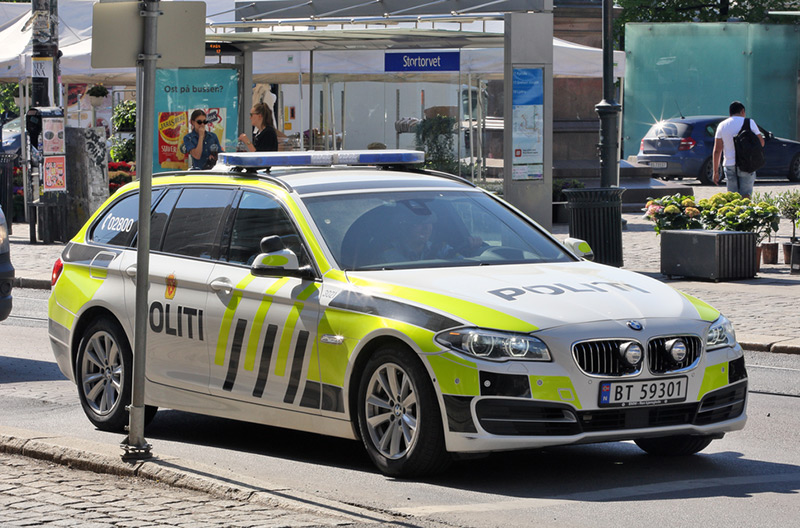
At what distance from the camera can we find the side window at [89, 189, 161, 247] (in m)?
8.43

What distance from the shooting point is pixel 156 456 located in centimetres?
672

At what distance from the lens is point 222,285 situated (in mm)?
7453

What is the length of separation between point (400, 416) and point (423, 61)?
14797mm

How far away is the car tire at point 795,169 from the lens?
118 ft

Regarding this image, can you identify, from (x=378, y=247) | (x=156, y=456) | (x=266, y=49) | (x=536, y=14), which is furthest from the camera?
(x=266, y=49)

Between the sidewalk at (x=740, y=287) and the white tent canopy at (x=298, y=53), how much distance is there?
2.86m

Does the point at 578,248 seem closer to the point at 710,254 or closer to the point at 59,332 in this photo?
the point at 59,332

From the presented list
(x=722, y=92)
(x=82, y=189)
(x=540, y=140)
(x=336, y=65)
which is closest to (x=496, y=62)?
(x=336, y=65)

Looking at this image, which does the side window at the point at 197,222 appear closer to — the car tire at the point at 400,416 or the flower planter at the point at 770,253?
the car tire at the point at 400,416

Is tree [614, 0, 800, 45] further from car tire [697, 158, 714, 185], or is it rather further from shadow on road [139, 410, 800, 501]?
shadow on road [139, 410, 800, 501]

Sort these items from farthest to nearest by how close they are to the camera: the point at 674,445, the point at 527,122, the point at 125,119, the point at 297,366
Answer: the point at 125,119 → the point at 527,122 → the point at 674,445 → the point at 297,366

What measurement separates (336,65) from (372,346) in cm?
1627

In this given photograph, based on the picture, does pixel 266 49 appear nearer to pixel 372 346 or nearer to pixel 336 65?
pixel 336 65

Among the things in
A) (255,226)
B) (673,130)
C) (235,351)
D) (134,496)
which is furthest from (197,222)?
(673,130)
